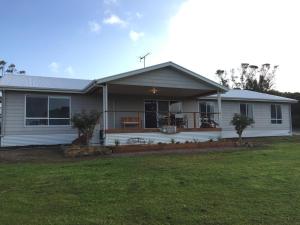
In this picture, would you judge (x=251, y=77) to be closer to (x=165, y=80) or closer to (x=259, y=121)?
(x=259, y=121)

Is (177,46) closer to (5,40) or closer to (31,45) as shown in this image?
(31,45)

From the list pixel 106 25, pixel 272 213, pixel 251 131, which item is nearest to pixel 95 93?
pixel 106 25

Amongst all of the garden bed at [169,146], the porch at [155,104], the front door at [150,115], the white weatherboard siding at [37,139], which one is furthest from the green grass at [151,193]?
the front door at [150,115]

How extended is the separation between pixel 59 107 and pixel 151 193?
10800 millimetres

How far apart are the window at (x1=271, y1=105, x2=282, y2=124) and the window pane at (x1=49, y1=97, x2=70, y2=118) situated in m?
14.6

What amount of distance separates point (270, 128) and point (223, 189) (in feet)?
56.6

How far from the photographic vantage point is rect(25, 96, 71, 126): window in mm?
14320

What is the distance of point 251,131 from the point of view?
20.4m

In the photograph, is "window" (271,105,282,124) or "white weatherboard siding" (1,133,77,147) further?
"window" (271,105,282,124)

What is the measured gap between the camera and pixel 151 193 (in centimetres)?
541

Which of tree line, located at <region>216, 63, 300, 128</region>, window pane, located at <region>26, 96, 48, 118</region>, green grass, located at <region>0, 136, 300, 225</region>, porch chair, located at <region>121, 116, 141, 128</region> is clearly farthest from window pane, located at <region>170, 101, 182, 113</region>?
tree line, located at <region>216, 63, 300, 128</region>

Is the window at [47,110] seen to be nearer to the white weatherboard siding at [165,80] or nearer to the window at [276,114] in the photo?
the white weatherboard siding at [165,80]

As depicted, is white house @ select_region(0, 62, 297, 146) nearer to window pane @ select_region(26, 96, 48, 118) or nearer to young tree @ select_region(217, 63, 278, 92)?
window pane @ select_region(26, 96, 48, 118)

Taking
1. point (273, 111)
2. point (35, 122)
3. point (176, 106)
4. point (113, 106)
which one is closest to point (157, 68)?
point (113, 106)
